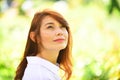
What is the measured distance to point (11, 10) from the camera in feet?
20.8

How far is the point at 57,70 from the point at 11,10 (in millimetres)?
3964

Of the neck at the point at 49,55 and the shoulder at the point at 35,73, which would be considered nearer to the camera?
the shoulder at the point at 35,73

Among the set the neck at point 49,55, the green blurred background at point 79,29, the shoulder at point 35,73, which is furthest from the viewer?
the green blurred background at point 79,29

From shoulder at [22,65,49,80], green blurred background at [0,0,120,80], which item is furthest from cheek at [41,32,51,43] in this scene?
green blurred background at [0,0,120,80]

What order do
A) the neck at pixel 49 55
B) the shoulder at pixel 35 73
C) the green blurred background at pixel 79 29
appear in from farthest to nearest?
1. the green blurred background at pixel 79 29
2. the neck at pixel 49 55
3. the shoulder at pixel 35 73

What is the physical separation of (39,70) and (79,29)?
12.5ft

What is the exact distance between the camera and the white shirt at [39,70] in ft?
7.63

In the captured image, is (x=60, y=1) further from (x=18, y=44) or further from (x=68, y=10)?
A: (x=18, y=44)

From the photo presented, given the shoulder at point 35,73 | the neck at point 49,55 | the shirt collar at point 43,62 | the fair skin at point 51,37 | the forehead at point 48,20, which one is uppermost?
the forehead at point 48,20

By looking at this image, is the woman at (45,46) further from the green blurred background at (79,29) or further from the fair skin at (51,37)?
the green blurred background at (79,29)

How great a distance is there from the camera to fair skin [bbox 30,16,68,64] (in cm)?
239

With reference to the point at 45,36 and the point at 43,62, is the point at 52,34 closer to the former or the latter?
the point at 45,36

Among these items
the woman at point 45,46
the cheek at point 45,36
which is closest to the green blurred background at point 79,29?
the woman at point 45,46

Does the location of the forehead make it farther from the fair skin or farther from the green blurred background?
the green blurred background
